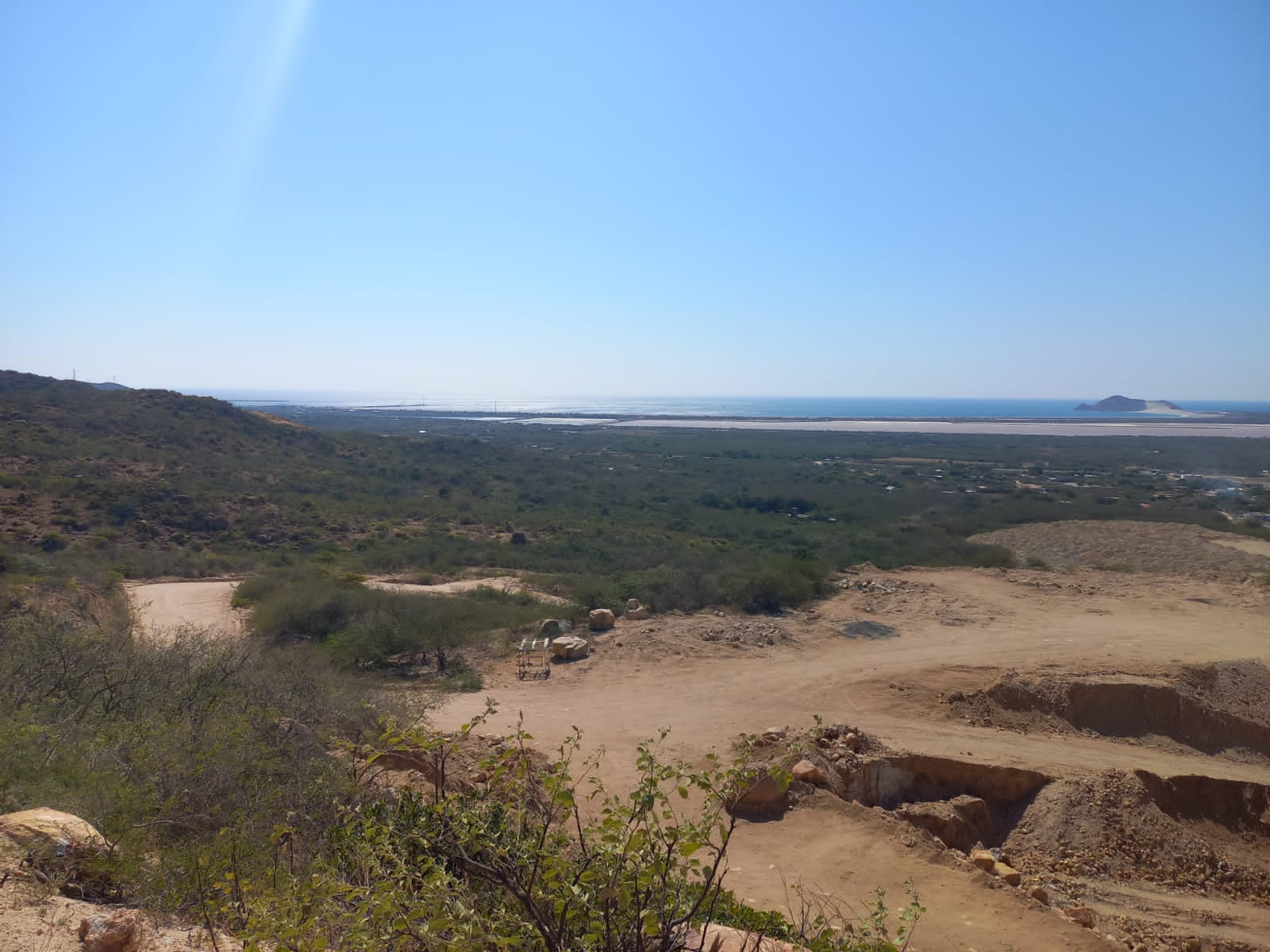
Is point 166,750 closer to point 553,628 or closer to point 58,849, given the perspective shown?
point 58,849

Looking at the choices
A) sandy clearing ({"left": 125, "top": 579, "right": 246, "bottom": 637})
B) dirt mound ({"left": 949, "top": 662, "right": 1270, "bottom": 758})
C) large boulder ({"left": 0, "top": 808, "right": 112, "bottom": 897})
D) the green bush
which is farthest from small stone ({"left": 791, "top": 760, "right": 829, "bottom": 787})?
sandy clearing ({"left": 125, "top": 579, "right": 246, "bottom": 637})

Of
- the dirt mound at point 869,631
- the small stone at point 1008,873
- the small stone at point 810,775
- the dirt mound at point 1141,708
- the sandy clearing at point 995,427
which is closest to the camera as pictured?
the small stone at point 1008,873

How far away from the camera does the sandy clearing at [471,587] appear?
2103 cm

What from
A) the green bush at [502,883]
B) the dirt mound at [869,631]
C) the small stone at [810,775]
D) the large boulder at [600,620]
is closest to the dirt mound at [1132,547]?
the dirt mound at [869,631]

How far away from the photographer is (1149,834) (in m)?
9.62

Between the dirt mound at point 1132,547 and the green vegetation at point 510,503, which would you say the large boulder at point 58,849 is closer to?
the green vegetation at point 510,503

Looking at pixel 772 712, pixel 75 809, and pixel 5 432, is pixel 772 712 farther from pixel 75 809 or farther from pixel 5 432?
pixel 5 432

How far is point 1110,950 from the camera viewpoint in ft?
22.4

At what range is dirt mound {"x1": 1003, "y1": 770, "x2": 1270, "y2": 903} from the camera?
9.13 meters

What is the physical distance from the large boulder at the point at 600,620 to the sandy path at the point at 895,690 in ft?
1.24

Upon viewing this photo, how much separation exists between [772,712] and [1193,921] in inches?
248

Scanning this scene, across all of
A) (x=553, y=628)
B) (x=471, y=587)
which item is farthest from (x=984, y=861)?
(x=471, y=587)

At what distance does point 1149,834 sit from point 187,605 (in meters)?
22.0

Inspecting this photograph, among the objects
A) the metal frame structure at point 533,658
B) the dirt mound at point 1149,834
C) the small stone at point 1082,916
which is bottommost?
the dirt mound at point 1149,834
